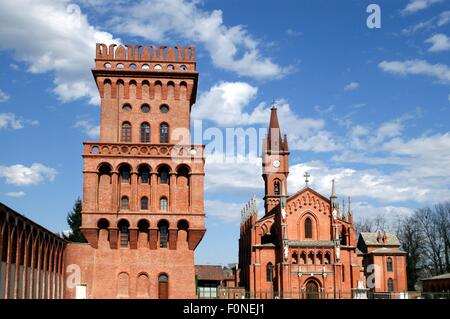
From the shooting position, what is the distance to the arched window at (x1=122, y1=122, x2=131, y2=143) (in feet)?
152

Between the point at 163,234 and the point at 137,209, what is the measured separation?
2.85 m

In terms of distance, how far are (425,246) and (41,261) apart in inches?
2531

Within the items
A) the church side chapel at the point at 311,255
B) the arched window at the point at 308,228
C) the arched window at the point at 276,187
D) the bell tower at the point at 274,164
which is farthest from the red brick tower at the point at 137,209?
the arched window at the point at 276,187

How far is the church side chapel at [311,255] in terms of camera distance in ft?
201

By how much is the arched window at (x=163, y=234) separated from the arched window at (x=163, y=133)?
727 cm

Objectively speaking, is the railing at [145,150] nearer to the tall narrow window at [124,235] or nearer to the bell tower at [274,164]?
the tall narrow window at [124,235]

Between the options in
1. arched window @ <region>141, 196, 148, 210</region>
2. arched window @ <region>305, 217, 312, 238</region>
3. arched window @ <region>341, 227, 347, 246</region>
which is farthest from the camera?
arched window @ <region>341, 227, 347, 246</region>

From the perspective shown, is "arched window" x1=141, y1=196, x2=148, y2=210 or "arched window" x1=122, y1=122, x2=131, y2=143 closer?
"arched window" x1=141, y1=196, x2=148, y2=210

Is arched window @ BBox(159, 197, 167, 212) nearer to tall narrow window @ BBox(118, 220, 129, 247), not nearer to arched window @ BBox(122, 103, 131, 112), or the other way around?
tall narrow window @ BBox(118, 220, 129, 247)

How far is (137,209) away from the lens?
4344 cm

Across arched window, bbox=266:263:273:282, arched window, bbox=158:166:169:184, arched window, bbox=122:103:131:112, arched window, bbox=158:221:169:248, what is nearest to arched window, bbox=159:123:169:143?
arched window, bbox=122:103:131:112

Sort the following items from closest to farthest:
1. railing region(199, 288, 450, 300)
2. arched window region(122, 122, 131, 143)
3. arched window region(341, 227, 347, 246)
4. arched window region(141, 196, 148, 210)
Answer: arched window region(141, 196, 148, 210) → arched window region(122, 122, 131, 143) → railing region(199, 288, 450, 300) → arched window region(341, 227, 347, 246)
